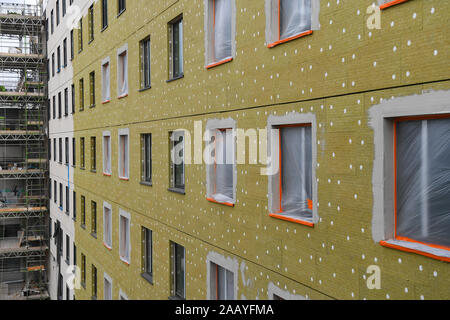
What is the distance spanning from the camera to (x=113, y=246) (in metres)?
15.5

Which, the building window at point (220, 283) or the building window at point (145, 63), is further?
the building window at point (145, 63)

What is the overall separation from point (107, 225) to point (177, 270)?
6.83 metres

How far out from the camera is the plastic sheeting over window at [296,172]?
634 cm

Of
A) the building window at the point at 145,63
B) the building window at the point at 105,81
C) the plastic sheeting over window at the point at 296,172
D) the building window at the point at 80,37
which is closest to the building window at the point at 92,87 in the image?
the building window at the point at 105,81

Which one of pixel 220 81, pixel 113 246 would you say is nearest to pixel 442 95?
pixel 220 81

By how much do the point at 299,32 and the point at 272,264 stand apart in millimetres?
3394

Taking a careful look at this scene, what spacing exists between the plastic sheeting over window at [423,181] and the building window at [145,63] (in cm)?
888

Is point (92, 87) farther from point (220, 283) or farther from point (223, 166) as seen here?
point (220, 283)

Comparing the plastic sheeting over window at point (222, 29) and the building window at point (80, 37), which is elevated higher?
the building window at point (80, 37)

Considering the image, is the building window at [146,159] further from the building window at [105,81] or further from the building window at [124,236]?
the building window at [105,81]

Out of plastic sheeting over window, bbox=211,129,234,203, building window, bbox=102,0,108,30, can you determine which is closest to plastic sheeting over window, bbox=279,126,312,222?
plastic sheeting over window, bbox=211,129,234,203

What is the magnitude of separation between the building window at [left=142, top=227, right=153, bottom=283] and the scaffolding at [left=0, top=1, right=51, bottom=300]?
69.9ft

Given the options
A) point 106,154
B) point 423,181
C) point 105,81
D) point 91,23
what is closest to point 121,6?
point 105,81

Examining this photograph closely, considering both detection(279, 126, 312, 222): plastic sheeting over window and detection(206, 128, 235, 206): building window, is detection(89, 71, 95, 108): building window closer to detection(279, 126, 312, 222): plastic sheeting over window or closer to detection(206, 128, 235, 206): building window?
detection(206, 128, 235, 206): building window
